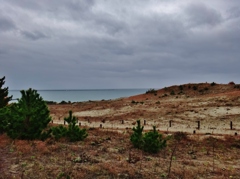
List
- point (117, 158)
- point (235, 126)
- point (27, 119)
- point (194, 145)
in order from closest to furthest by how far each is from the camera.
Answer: point (117, 158), point (27, 119), point (194, 145), point (235, 126)

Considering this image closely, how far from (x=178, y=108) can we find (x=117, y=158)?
91.1ft

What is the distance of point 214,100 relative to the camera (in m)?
40.9

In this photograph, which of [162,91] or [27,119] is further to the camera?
[162,91]

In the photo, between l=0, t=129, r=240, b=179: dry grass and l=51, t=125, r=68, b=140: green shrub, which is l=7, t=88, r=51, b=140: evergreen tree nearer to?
l=0, t=129, r=240, b=179: dry grass

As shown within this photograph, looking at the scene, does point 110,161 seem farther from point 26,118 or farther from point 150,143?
point 26,118

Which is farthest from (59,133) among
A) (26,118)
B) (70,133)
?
(26,118)

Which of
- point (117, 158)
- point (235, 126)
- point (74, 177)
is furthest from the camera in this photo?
point (235, 126)

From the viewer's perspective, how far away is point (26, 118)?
14.9 m

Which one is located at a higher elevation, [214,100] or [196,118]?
[214,100]

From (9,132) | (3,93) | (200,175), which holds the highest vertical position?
(3,93)

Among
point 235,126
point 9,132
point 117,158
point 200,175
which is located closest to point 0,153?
point 9,132

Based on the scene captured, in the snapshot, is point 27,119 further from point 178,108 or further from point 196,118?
point 178,108

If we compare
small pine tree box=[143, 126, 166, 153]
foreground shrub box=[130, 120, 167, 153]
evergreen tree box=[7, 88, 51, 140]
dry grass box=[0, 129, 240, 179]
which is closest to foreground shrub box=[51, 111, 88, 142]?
dry grass box=[0, 129, 240, 179]

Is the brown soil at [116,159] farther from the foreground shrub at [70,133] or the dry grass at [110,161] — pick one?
the foreground shrub at [70,133]
